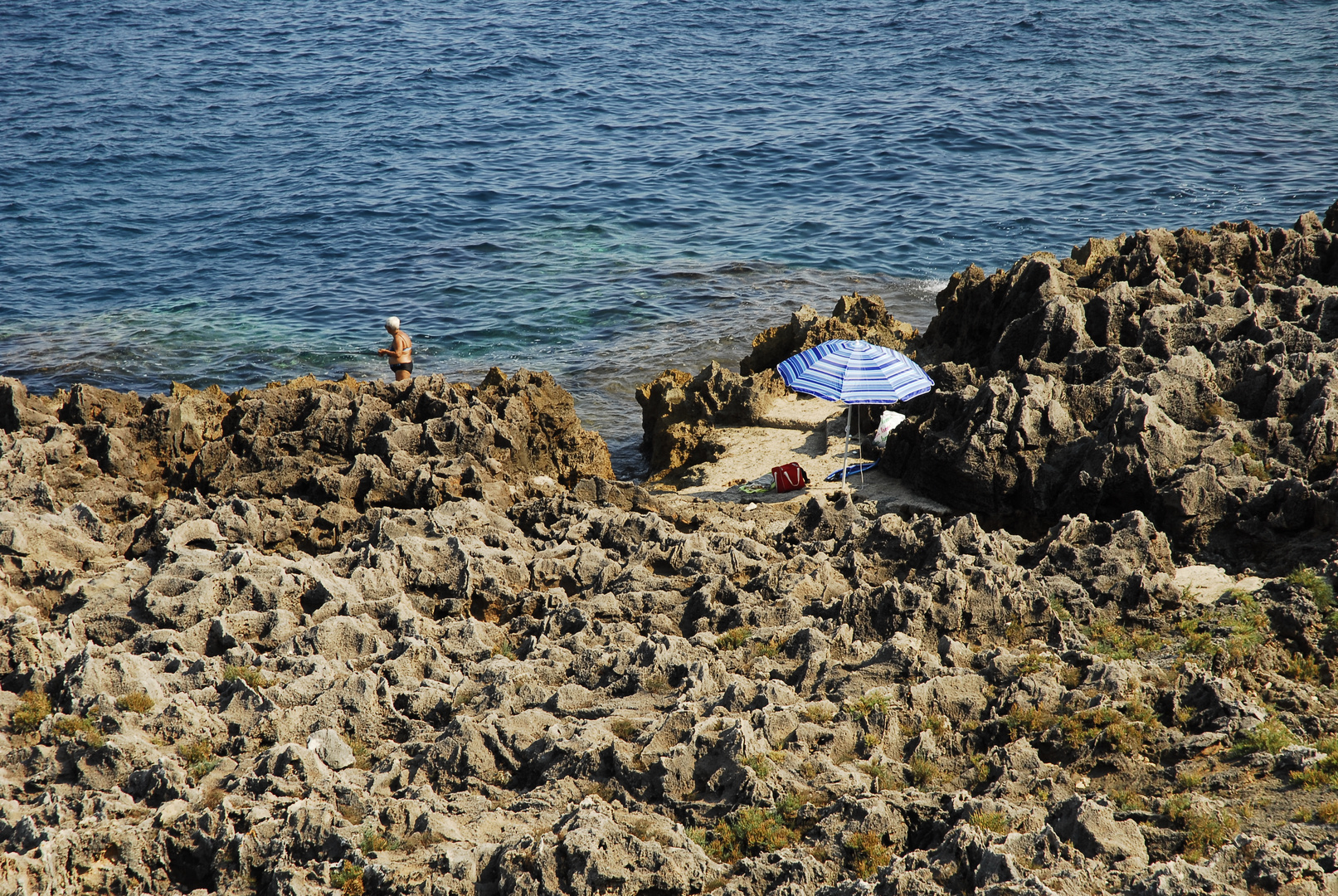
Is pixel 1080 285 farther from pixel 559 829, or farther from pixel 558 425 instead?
pixel 559 829

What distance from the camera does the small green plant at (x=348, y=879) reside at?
23.8 ft

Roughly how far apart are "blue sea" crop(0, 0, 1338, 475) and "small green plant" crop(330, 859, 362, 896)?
41.2ft

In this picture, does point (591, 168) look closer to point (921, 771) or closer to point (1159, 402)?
point (1159, 402)

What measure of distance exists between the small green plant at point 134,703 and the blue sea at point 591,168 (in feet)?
36.8

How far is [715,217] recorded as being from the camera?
3362cm

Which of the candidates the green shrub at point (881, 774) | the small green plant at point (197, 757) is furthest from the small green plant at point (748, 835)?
the small green plant at point (197, 757)

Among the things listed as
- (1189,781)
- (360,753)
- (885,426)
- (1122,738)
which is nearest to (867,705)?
(1122,738)

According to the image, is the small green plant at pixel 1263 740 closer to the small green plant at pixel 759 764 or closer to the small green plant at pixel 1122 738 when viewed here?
the small green plant at pixel 1122 738

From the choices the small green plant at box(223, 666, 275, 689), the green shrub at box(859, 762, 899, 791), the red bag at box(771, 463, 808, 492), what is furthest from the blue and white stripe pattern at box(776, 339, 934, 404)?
the small green plant at box(223, 666, 275, 689)

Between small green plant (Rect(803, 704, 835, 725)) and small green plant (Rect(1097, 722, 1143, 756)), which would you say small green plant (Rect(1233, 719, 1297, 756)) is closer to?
small green plant (Rect(1097, 722, 1143, 756))

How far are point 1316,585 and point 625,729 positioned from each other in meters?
7.12

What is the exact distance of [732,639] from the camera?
10.5 metres

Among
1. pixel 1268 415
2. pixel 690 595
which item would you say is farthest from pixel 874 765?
pixel 1268 415

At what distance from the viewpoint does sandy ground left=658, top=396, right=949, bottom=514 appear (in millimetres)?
16109
